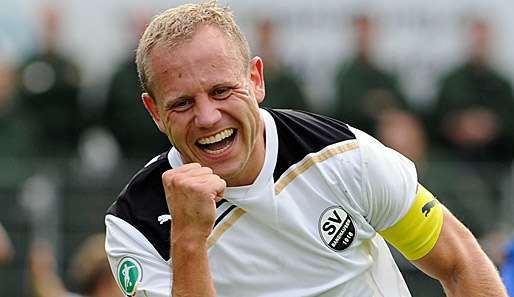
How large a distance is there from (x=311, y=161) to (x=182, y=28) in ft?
2.25

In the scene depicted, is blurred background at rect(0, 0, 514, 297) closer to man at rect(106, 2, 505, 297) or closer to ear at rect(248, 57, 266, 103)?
man at rect(106, 2, 505, 297)

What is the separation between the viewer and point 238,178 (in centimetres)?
509

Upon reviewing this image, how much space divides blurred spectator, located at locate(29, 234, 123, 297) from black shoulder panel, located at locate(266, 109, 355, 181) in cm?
277

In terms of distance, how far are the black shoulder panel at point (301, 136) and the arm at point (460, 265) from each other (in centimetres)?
51

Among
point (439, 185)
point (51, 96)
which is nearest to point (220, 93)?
point (439, 185)

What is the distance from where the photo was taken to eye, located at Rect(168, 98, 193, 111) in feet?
15.9

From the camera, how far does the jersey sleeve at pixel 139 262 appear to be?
500cm

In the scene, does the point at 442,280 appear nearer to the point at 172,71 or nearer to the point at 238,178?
the point at 238,178

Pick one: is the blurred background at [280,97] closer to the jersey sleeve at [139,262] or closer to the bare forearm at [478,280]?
the bare forearm at [478,280]

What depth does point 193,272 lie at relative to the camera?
4.77m

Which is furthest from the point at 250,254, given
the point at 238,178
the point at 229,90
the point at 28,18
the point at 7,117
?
the point at 28,18

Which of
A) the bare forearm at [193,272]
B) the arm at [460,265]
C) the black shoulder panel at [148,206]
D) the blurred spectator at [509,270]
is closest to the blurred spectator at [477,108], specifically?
the blurred spectator at [509,270]

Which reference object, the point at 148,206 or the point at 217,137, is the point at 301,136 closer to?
the point at 217,137

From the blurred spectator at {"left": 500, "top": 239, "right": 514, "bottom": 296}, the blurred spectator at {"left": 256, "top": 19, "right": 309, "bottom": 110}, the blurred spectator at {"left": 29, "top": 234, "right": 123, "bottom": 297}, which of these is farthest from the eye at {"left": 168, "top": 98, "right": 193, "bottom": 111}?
the blurred spectator at {"left": 256, "top": 19, "right": 309, "bottom": 110}
